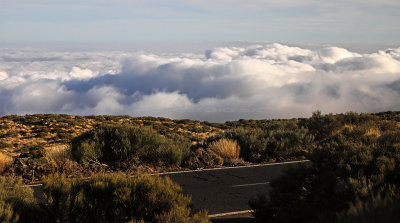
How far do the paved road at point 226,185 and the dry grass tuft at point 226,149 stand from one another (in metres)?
1.27

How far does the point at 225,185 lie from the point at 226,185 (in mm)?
25

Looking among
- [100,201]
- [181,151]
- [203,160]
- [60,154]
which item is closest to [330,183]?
[100,201]

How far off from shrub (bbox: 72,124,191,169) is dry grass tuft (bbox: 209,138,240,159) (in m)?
1.08

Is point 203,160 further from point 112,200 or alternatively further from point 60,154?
point 112,200

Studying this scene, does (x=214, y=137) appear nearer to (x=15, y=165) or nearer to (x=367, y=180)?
(x=15, y=165)

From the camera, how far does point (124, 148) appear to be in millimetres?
11297

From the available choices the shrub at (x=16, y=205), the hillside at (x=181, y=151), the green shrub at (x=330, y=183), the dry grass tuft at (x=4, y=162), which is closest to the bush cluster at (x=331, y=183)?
the green shrub at (x=330, y=183)

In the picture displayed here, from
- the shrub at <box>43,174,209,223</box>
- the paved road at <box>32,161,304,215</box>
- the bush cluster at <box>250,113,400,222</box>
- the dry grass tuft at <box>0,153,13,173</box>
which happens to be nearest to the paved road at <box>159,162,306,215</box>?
the paved road at <box>32,161,304,215</box>

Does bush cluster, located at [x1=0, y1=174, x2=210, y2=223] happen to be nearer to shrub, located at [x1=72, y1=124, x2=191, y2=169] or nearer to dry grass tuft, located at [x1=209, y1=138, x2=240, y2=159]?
shrub, located at [x1=72, y1=124, x2=191, y2=169]

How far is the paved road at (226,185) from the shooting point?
24.2ft

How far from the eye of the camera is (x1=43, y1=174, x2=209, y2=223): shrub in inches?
221

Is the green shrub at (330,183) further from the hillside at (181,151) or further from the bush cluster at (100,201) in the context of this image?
the hillside at (181,151)

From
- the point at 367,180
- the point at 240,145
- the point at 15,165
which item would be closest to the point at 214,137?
the point at 240,145

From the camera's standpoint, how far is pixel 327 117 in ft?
56.1
